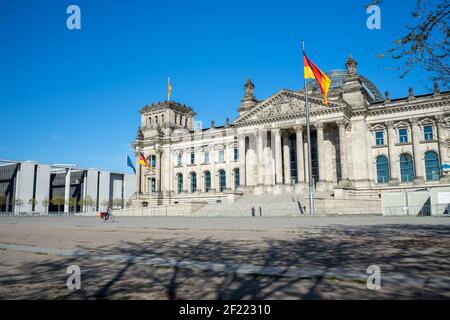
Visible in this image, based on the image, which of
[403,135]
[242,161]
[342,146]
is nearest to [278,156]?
[242,161]

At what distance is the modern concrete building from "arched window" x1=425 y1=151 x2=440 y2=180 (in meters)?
70.8

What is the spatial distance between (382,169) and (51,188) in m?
97.3

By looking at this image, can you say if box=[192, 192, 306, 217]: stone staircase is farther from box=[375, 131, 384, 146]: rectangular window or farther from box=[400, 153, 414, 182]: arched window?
box=[400, 153, 414, 182]: arched window

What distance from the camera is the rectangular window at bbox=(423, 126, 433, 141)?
4833 cm

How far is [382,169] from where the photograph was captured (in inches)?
2013

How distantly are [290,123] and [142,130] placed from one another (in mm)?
36538

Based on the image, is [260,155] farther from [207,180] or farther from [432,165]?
[432,165]

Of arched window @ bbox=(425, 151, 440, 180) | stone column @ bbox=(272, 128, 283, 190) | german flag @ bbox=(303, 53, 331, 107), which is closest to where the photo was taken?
german flag @ bbox=(303, 53, 331, 107)

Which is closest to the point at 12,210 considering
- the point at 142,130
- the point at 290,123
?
the point at 142,130

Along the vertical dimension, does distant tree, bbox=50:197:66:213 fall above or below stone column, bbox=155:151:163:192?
below

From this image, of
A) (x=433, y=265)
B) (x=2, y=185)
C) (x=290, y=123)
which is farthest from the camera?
(x=2, y=185)

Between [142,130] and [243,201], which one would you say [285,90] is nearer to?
[243,201]

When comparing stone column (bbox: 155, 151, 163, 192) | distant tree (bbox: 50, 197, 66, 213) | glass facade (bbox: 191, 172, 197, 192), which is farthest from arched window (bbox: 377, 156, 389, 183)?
distant tree (bbox: 50, 197, 66, 213)

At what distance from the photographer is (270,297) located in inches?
210
